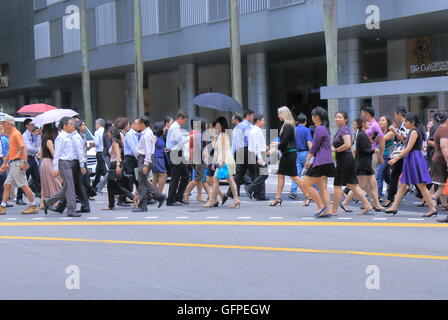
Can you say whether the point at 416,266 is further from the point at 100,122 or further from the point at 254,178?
the point at 100,122

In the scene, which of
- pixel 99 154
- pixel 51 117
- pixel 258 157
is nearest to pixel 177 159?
pixel 258 157

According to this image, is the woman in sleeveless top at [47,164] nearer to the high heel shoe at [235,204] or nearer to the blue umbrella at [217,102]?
the blue umbrella at [217,102]

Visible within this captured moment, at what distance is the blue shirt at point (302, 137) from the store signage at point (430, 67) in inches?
624

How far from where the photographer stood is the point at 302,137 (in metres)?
15.4

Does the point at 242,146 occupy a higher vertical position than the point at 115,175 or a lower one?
higher

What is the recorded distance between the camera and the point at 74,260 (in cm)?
867

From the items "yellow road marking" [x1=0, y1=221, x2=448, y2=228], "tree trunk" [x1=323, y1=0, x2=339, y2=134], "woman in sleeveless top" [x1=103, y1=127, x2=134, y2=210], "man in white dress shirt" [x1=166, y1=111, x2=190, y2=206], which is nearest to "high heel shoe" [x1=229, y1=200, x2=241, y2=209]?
"man in white dress shirt" [x1=166, y1=111, x2=190, y2=206]

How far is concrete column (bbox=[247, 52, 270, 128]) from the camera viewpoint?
3559 centimetres

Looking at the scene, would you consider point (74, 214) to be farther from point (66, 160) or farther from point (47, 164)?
point (47, 164)

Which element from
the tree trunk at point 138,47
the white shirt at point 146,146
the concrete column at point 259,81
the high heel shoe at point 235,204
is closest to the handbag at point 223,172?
the high heel shoe at point 235,204

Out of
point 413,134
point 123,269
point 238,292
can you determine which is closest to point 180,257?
point 123,269

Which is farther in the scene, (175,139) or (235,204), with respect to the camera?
(175,139)

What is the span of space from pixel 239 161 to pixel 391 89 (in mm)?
8780

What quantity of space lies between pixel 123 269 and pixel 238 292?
5.64ft
